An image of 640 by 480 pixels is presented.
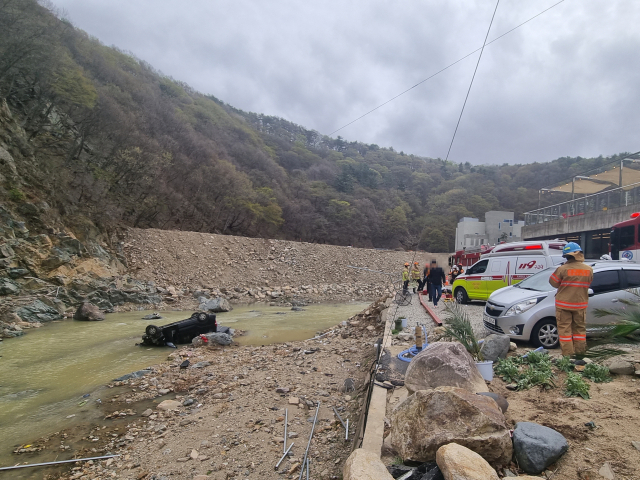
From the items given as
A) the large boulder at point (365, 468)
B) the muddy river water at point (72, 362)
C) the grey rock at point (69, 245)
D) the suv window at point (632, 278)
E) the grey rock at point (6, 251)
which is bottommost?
the muddy river water at point (72, 362)

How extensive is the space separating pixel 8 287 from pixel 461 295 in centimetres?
1750

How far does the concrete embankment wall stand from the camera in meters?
25.5

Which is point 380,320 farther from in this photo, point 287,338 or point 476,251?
point 476,251

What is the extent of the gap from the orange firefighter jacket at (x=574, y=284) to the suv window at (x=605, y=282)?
149 centimetres

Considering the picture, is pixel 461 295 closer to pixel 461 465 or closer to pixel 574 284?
pixel 574 284

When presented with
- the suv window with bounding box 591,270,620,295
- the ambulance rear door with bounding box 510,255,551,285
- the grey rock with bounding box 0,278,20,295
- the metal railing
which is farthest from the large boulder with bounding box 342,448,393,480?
the metal railing

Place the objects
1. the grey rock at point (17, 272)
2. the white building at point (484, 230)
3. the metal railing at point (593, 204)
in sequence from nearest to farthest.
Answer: the grey rock at point (17, 272), the metal railing at point (593, 204), the white building at point (484, 230)

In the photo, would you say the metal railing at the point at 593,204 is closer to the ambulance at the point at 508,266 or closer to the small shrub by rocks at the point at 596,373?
the ambulance at the point at 508,266

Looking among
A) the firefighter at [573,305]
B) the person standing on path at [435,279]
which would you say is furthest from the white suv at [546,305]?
the person standing on path at [435,279]

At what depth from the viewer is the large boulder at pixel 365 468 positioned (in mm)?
2477

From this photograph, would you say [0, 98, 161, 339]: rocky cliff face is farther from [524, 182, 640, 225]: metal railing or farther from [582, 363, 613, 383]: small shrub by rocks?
[524, 182, 640, 225]: metal railing

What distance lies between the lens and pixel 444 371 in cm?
380

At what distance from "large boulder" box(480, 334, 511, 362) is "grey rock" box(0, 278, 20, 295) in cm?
1707

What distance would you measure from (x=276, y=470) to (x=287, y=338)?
8048 millimetres
